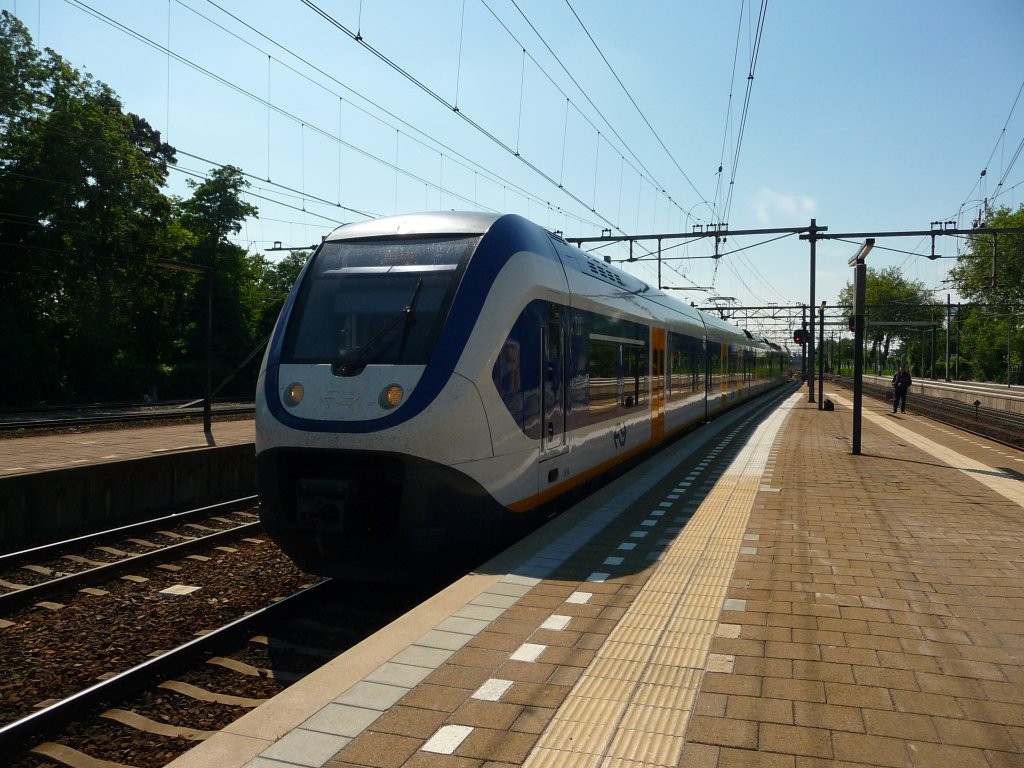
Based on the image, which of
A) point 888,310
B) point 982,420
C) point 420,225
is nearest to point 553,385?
point 420,225

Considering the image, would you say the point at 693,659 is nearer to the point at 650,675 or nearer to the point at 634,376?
the point at 650,675

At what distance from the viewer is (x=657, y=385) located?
1388 centimetres

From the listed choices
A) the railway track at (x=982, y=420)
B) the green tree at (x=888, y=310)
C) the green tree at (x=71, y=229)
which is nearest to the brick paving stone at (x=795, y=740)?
the railway track at (x=982, y=420)

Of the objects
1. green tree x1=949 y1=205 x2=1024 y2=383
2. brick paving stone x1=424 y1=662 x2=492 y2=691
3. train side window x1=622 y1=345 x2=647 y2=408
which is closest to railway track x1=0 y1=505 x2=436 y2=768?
brick paving stone x1=424 y1=662 x2=492 y2=691

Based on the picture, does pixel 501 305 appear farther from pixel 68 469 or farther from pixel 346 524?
pixel 68 469

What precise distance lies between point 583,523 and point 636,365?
472cm

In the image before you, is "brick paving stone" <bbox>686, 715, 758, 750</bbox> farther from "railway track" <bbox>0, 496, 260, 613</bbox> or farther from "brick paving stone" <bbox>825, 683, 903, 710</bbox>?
"railway track" <bbox>0, 496, 260, 613</bbox>

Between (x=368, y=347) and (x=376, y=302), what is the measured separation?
49 cm

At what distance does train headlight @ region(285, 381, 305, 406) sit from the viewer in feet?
21.0

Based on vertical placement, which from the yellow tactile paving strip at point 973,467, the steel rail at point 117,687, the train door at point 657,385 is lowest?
the steel rail at point 117,687

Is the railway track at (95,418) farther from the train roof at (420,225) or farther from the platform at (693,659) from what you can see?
the platform at (693,659)

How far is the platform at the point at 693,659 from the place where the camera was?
328cm

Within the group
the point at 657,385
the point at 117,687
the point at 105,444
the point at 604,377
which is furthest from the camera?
the point at 105,444

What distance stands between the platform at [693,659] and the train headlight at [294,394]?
79.9 inches
